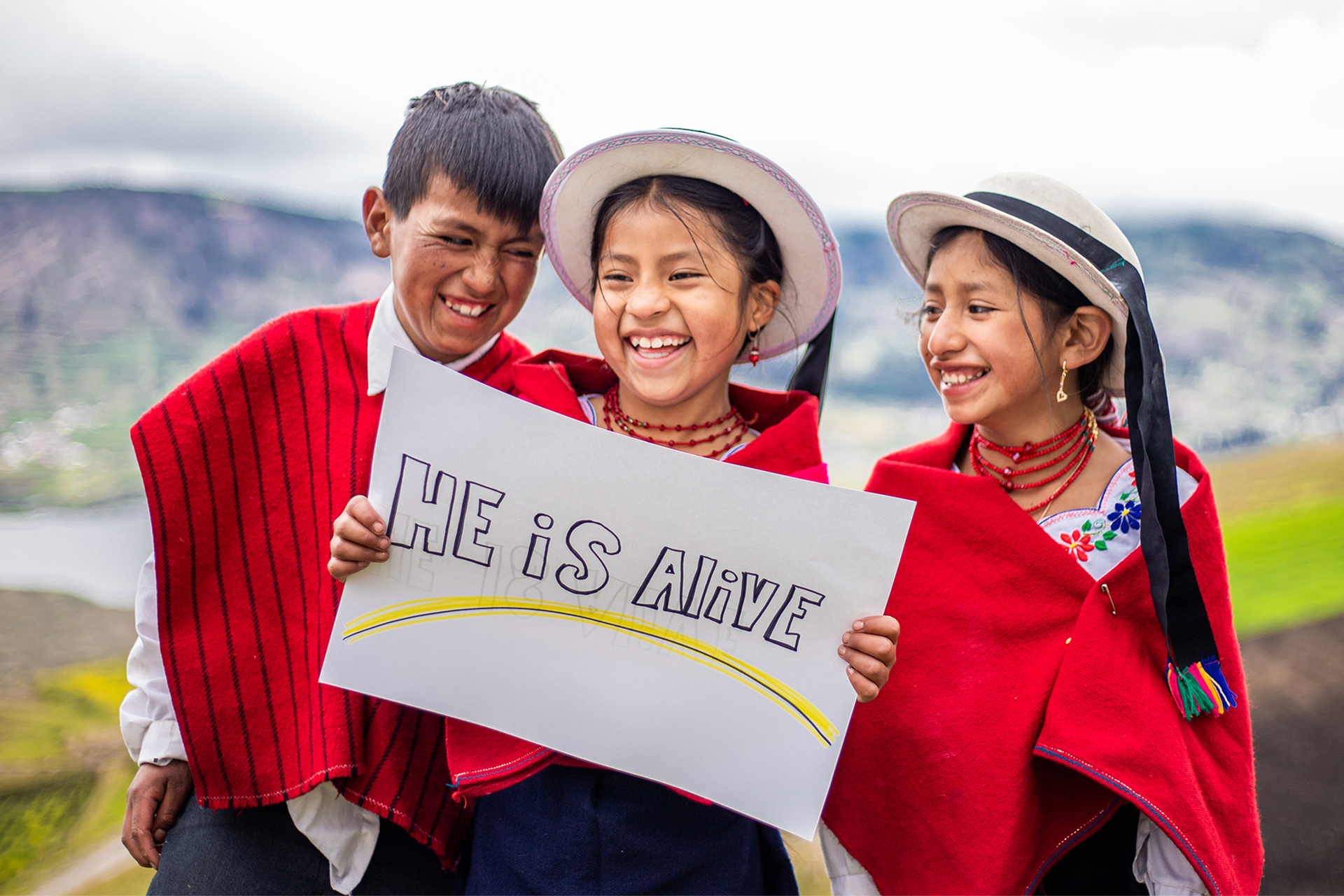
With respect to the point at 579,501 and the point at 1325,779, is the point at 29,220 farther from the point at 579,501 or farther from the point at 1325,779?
the point at 1325,779

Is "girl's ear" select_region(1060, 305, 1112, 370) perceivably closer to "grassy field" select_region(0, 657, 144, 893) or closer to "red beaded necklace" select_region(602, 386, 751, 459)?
Answer: "red beaded necklace" select_region(602, 386, 751, 459)

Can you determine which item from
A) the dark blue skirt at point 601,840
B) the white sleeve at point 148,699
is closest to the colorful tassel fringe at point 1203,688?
the dark blue skirt at point 601,840

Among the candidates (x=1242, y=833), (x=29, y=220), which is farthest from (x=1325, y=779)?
(x=29, y=220)

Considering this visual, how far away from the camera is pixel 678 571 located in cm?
118

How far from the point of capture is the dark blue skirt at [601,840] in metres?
1.25

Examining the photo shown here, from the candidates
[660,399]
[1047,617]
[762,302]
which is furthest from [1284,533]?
[660,399]

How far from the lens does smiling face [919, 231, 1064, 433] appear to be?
1.38 metres

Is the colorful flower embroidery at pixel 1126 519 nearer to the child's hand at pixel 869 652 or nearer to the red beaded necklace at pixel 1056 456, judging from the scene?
the red beaded necklace at pixel 1056 456

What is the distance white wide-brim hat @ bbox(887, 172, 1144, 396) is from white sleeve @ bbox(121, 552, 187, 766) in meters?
1.51

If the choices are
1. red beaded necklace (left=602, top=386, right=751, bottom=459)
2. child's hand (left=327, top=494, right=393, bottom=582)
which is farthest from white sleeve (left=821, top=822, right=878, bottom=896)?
child's hand (left=327, top=494, right=393, bottom=582)

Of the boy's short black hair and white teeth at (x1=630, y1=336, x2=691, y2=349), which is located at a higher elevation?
the boy's short black hair

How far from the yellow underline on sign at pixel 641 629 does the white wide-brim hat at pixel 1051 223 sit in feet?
2.59

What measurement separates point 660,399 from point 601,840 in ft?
2.25

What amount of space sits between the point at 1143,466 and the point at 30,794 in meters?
2.98
